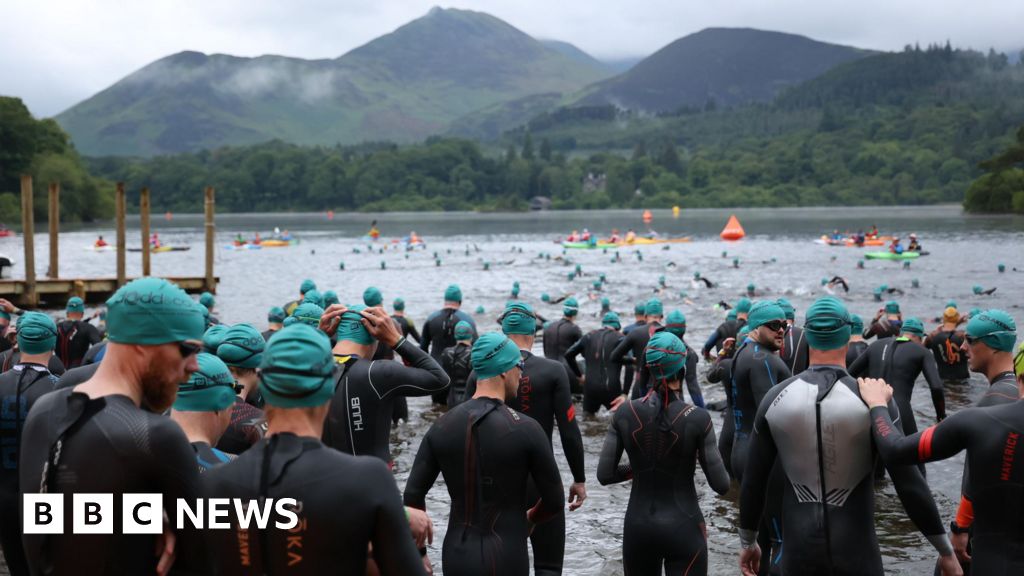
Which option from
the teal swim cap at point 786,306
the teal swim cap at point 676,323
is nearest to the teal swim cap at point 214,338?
the teal swim cap at point 786,306

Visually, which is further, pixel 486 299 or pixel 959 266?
pixel 959 266

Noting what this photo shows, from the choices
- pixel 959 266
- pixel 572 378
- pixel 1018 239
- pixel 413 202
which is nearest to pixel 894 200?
pixel 413 202

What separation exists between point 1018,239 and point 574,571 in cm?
6589

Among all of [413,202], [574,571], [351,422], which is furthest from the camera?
[413,202]

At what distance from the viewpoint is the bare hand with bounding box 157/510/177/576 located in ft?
10.6

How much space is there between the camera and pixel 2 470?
5.46 meters

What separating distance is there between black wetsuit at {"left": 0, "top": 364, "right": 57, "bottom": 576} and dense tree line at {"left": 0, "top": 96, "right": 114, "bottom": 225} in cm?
10538

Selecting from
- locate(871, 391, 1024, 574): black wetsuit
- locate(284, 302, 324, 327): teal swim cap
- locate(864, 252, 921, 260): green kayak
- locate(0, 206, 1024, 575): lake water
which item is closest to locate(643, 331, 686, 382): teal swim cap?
locate(871, 391, 1024, 574): black wetsuit

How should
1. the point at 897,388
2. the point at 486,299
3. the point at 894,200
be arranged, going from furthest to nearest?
1. the point at 894,200
2. the point at 486,299
3. the point at 897,388

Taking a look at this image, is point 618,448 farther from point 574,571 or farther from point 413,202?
point 413,202

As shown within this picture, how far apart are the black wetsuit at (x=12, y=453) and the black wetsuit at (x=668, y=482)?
143 inches

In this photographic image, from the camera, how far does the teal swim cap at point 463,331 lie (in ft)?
39.8

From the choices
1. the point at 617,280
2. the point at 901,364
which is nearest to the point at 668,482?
the point at 901,364

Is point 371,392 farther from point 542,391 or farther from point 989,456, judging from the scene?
point 989,456
